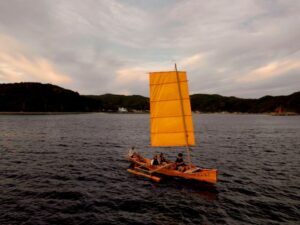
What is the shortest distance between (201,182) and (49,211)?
48.1ft

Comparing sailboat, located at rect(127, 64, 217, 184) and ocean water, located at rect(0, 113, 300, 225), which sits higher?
sailboat, located at rect(127, 64, 217, 184)

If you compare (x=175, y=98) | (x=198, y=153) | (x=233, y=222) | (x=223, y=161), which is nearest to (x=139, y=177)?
(x=175, y=98)

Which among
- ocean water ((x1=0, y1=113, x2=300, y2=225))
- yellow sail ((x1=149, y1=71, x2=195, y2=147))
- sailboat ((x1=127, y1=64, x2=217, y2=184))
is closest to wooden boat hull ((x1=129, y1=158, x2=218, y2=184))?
sailboat ((x1=127, y1=64, x2=217, y2=184))

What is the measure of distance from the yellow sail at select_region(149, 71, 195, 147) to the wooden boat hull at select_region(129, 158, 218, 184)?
2.82m

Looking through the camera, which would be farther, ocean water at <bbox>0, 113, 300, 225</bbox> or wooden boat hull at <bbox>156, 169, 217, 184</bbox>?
wooden boat hull at <bbox>156, 169, 217, 184</bbox>

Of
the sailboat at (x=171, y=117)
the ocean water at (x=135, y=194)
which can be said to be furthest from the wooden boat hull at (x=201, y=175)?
the ocean water at (x=135, y=194)

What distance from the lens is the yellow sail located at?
85.1 ft

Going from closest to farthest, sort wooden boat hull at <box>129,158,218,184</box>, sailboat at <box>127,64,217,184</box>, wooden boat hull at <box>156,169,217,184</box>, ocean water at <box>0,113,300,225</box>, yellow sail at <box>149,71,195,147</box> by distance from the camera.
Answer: ocean water at <box>0,113,300,225</box> → wooden boat hull at <box>156,169,217,184</box> → wooden boat hull at <box>129,158,218,184</box> → sailboat at <box>127,64,217,184</box> → yellow sail at <box>149,71,195,147</box>

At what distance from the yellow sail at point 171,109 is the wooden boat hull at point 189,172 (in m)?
2.82

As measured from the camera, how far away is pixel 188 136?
87.6ft

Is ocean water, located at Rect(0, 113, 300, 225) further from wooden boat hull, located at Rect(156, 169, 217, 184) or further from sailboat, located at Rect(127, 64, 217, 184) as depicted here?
sailboat, located at Rect(127, 64, 217, 184)

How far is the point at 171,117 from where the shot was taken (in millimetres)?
26875

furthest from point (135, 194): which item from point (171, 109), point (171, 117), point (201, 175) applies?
point (171, 109)

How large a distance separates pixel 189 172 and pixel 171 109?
274 inches
